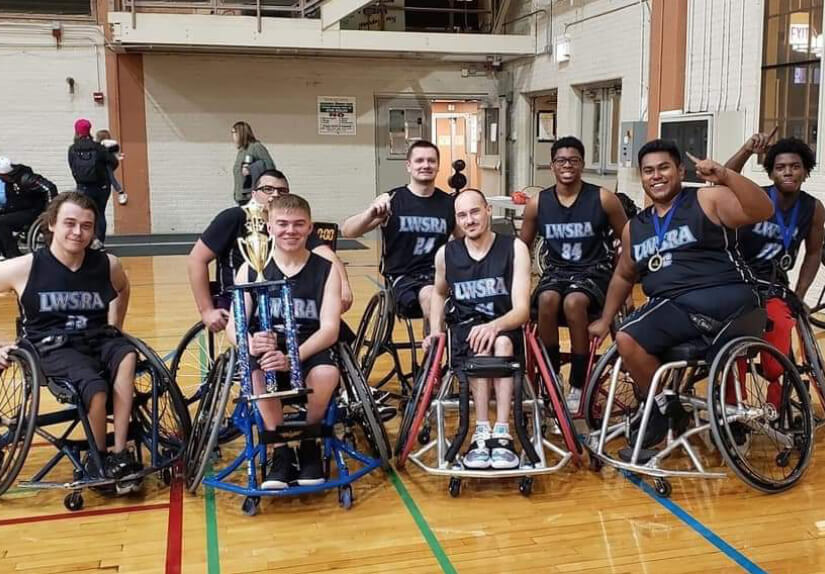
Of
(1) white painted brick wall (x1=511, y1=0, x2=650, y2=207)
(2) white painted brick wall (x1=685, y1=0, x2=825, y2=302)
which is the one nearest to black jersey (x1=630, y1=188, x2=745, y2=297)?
(2) white painted brick wall (x1=685, y1=0, x2=825, y2=302)

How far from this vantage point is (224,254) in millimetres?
3193

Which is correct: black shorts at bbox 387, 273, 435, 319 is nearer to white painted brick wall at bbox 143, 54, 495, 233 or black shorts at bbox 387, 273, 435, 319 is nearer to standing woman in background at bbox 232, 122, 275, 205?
standing woman in background at bbox 232, 122, 275, 205

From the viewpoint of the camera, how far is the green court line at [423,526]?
2.23m

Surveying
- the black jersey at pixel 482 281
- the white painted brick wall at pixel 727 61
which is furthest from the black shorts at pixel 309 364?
the white painted brick wall at pixel 727 61

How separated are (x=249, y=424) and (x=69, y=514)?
61 cm

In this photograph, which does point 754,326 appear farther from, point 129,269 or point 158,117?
point 158,117

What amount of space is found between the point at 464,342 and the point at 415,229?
84 centimetres

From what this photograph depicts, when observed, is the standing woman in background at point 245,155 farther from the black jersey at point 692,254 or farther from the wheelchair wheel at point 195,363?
the black jersey at point 692,254

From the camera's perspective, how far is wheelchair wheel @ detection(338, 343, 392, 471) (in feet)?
8.78

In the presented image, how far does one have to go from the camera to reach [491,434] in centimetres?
272

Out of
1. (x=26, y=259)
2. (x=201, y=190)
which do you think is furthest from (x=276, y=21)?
(x=26, y=259)

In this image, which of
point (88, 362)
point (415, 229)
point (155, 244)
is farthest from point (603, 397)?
point (155, 244)

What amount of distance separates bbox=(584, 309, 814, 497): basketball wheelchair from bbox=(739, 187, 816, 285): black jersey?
0.38 m

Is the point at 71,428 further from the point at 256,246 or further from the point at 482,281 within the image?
the point at 482,281
